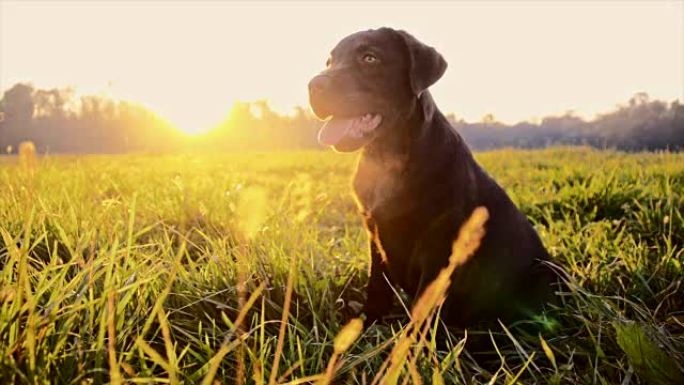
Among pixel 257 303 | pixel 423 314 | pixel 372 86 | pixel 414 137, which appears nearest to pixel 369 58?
pixel 372 86

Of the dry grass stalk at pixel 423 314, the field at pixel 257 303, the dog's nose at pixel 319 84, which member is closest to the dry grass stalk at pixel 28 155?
the field at pixel 257 303

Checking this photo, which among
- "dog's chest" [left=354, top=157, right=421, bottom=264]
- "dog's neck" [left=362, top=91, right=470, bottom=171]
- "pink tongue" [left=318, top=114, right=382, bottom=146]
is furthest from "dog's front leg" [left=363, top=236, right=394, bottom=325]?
"pink tongue" [left=318, top=114, right=382, bottom=146]

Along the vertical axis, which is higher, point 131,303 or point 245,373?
point 131,303

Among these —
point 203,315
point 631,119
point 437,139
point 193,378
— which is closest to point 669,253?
point 437,139

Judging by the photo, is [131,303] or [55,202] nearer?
[131,303]

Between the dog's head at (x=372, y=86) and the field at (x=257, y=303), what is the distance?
0.43 metres

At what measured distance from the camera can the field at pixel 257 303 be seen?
1.35m

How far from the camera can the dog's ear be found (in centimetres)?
274

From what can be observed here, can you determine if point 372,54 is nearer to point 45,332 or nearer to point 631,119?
point 45,332

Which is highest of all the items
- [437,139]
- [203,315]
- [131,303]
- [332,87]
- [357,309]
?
[332,87]

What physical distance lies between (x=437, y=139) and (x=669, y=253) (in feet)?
4.74

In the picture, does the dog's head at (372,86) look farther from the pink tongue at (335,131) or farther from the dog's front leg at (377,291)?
the dog's front leg at (377,291)

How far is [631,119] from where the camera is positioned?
3928 centimetres

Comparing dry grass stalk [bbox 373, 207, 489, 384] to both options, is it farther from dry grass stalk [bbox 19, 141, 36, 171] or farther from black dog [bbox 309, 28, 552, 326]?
dry grass stalk [bbox 19, 141, 36, 171]
